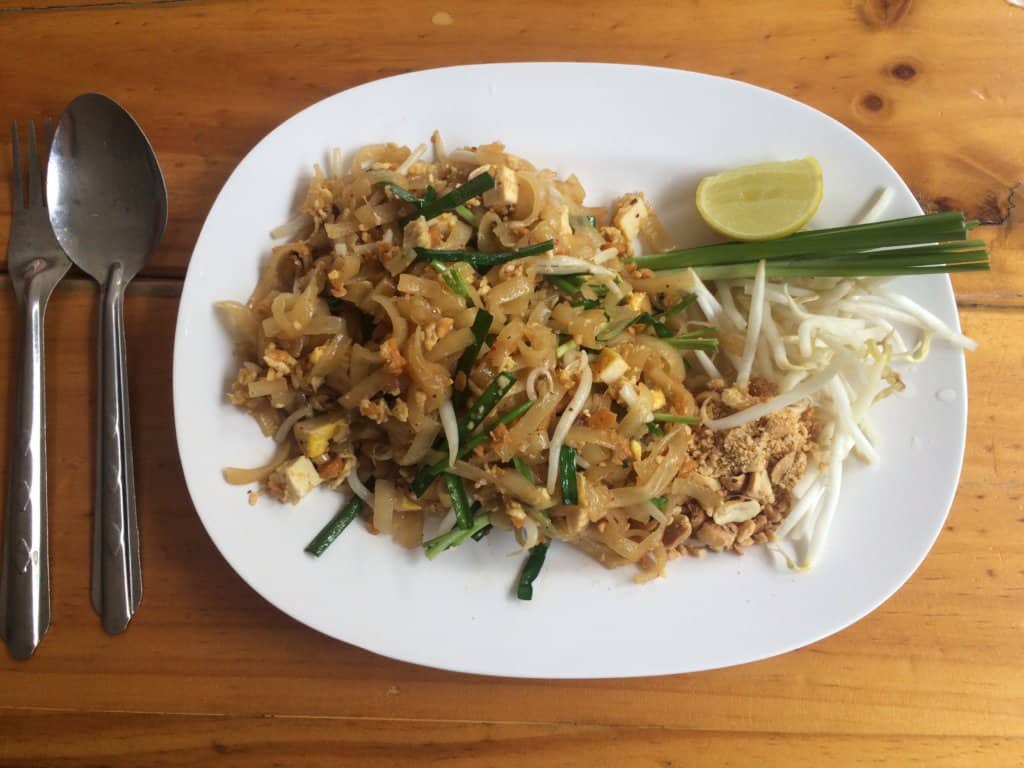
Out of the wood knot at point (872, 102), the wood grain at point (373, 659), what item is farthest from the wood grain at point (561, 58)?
the wood grain at point (373, 659)

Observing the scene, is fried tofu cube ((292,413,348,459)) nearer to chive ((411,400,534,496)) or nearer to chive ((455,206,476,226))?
chive ((411,400,534,496))

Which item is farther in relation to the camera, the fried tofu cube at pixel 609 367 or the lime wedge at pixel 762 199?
the lime wedge at pixel 762 199

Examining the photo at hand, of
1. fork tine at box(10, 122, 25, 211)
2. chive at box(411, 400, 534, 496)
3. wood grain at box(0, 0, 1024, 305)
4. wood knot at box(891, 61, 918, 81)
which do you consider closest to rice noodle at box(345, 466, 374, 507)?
chive at box(411, 400, 534, 496)

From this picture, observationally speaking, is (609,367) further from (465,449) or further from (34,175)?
(34,175)

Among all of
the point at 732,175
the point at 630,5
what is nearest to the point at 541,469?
the point at 732,175

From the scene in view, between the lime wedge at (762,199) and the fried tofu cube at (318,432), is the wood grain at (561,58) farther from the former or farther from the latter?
the fried tofu cube at (318,432)

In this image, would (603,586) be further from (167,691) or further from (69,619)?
(69,619)

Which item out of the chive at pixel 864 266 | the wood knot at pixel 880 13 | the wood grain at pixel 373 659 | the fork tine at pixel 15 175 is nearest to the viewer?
the chive at pixel 864 266

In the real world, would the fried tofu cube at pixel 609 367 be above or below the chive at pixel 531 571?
above
